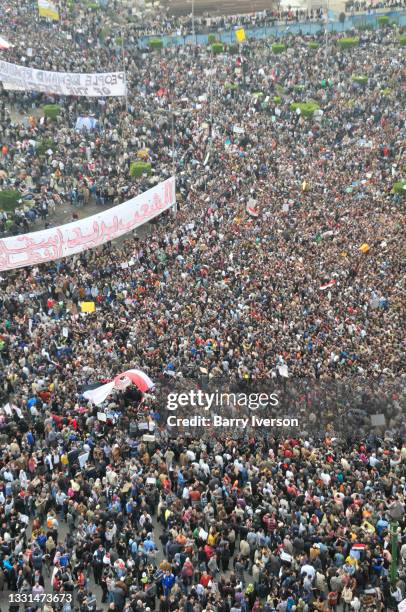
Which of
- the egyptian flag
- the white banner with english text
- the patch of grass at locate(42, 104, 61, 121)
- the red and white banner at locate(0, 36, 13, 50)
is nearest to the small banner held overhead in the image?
the egyptian flag

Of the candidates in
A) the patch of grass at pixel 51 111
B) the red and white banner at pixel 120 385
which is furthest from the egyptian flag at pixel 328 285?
the patch of grass at pixel 51 111

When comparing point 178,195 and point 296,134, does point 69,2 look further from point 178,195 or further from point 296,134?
point 178,195

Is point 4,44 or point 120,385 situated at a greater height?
point 4,44

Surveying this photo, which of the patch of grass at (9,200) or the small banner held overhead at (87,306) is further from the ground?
the patch of grass at (9,200)

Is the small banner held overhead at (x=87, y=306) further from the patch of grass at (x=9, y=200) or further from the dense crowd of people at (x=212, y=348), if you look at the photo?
the patch of grass at (x=9, y=200)

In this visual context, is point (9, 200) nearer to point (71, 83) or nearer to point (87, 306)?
point (87, 306)

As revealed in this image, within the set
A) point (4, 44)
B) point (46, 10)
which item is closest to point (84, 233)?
point (4, 44)
